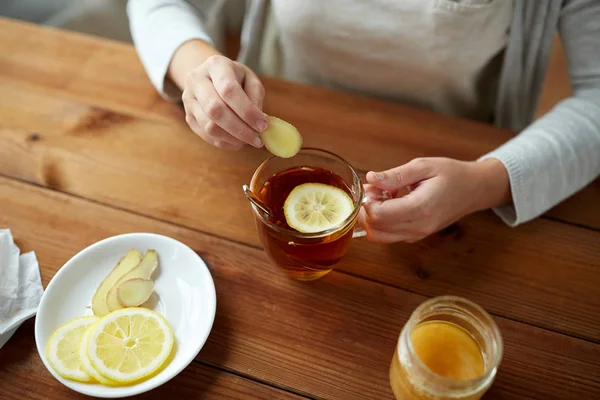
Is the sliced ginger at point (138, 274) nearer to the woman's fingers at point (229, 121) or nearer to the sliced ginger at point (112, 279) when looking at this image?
the sliced ginger at point (112, 279)

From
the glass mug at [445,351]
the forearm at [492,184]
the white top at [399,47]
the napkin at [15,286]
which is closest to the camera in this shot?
the glass mug at [445,351]

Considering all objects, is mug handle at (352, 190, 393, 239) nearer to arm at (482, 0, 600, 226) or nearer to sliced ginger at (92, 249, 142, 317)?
arm at (482, 0, 600, 226)

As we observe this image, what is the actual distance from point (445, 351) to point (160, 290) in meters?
0.34

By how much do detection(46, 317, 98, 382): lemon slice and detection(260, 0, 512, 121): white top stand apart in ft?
1.91

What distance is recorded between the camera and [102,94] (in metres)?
0.90

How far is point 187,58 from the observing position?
828mm

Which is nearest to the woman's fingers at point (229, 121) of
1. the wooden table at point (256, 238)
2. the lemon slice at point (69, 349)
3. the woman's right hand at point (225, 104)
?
the woman's right hand at point (225, 104)

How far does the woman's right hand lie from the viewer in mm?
653

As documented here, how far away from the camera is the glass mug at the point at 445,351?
52 centimetres

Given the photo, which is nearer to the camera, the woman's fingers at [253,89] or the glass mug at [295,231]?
the glass mug at [295,231]

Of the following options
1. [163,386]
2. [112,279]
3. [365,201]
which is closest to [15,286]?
[112,279]

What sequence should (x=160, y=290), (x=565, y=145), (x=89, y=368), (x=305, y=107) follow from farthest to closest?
(x=305, y=107) < (x=565, y=145) < (x=160, y=290) < (x=89, y=368)

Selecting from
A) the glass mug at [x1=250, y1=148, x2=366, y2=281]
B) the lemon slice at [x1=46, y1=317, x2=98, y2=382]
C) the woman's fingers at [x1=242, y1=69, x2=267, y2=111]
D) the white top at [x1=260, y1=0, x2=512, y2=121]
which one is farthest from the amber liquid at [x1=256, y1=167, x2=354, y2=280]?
the white top at [x1=260, y1=0, x2=512, y2=121]

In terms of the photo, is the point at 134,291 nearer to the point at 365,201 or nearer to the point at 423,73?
the point at 365,201
